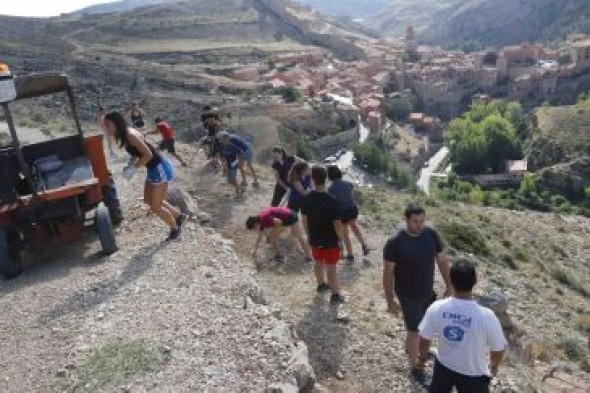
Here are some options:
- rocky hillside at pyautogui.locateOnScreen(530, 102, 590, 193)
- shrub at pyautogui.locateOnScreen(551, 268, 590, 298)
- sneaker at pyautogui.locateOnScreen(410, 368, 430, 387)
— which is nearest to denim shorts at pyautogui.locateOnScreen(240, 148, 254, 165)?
sneaker at pyautogui.locateOnScreen(410, 368, 430, 387)

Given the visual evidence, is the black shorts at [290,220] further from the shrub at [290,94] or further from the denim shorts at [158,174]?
the shrub at [290,94]

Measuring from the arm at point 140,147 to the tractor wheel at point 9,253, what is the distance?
1.87m

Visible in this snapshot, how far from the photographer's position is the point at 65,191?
835 cm

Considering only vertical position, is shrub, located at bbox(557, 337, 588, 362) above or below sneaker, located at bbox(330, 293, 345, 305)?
below

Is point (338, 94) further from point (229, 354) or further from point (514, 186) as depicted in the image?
point (229, 354)

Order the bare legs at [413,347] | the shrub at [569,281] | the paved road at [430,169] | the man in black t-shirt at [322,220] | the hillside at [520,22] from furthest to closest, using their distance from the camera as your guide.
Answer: the hillside at [520,22]
the paved road at [430,169]
the shrub at [569,281]
the man in black t-shirt at [322,220]
the bare legs at [413,347]

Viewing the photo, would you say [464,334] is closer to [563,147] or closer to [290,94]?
[290,94]

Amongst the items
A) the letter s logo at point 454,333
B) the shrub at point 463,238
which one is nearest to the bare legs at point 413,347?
the letter s logo at point 454,333

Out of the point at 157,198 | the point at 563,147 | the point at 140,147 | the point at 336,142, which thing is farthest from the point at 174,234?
the point at 563,147

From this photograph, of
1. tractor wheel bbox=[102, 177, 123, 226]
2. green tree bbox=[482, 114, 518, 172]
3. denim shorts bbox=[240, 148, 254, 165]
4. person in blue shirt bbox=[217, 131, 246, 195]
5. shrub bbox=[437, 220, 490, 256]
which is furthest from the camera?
green tree bbox=[482, 114, 518, 172]

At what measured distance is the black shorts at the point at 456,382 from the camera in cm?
475

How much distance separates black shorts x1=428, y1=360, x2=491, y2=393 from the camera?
4.75 metres

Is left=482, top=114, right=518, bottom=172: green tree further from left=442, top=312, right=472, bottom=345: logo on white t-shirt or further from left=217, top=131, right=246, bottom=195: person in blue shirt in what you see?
left=442, top=312, right=472, bottom=345: logo on white t-shirt

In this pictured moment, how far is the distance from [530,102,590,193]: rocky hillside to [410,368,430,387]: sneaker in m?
54.5
